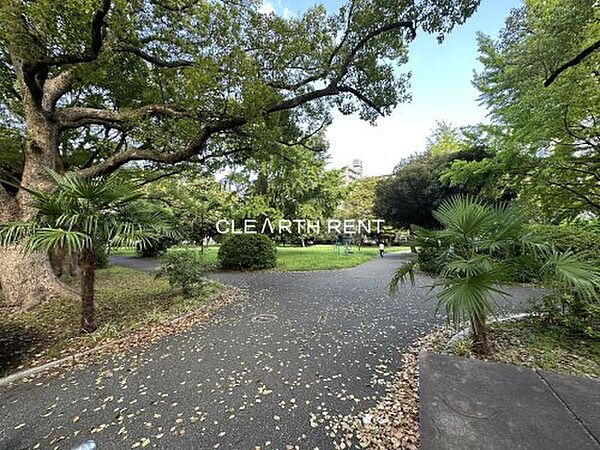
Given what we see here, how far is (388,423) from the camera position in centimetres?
196

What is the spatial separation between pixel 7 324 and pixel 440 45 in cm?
948

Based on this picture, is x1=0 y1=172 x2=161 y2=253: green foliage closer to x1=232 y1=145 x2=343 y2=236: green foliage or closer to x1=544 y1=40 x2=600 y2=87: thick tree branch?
x1=544 y1=40 x2=600 y2=87: thick tree branch

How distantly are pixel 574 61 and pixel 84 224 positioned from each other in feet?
24.9

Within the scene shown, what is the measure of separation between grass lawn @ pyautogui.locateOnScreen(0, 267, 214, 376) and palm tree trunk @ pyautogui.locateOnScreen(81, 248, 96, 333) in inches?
Result: 5.7

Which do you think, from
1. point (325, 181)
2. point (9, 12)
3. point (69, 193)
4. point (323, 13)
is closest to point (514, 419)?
point (69, 193)

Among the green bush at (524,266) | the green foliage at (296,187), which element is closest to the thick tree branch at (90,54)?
the green bush at (524,266)

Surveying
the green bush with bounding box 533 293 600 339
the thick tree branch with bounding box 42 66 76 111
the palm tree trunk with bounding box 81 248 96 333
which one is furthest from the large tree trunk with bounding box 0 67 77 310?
the green bush with bounding box 533 293 600 339

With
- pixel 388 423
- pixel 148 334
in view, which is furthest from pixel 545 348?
pixel 148 334

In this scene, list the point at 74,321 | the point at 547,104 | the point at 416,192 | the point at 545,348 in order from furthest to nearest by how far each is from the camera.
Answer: the point at 416,192, the point at 547,104, the point at 74,321, the point at 545,348

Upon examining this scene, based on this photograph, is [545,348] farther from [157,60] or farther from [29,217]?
[157,60]

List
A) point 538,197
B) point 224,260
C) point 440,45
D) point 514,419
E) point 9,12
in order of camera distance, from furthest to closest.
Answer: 1. point 224,260
2. point 538,197
3. point 440,45
4. point 9,12
5. point 514,419

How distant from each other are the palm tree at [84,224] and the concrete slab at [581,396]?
422cm

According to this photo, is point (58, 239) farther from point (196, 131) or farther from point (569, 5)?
point (569, 5)

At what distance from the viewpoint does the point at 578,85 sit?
13.8 ft
